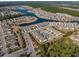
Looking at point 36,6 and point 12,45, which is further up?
point 36,6

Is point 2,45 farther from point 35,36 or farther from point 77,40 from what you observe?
point 77,40

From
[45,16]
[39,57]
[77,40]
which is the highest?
[45,16]

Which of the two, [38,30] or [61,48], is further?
[38,30]

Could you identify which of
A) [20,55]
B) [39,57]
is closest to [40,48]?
[39,57]

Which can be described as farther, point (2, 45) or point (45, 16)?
point (45, 16)

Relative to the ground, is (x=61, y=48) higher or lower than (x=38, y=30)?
lower

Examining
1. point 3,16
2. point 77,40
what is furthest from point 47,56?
point 3,16

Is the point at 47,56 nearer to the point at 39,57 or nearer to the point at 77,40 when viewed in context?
the point at 39,57
